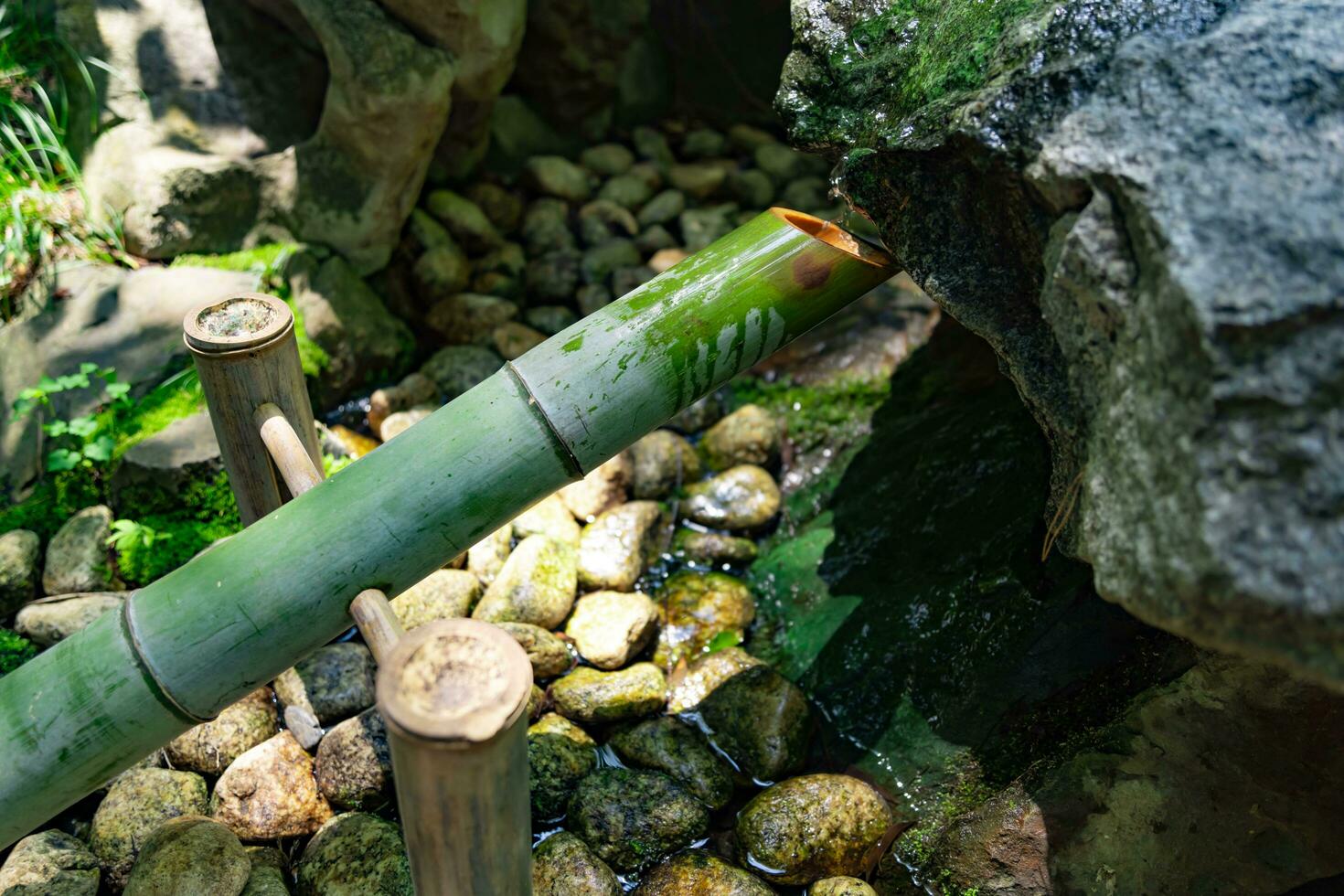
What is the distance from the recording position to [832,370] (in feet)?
13.0

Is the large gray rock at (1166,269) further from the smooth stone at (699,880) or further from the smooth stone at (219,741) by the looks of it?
the smooth stone at (219,741)

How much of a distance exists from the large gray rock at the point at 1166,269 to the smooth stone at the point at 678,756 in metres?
1.29

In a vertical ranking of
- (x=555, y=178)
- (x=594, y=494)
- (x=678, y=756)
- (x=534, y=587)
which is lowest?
(x=678, y=756)

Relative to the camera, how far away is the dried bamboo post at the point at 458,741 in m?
1.45

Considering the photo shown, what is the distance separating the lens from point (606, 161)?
16.3 ft

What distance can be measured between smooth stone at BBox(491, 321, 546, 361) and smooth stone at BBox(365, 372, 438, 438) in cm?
33

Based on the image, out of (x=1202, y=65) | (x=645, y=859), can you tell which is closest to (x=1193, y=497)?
(x=1202, y=65)

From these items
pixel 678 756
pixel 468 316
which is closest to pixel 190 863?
pixel 678 756

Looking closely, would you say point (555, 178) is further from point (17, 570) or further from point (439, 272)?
point (17, 570)

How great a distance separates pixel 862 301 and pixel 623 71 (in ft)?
6.69

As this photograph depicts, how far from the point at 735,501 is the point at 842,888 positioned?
1504 mm

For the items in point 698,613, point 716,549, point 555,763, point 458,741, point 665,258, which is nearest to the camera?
point 458,741

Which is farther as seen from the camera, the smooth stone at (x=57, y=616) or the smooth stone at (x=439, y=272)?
the smooth stone at (x=439, y=272)

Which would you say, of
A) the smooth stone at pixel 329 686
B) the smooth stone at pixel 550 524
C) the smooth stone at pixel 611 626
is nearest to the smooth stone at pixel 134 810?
the smooth stone at pixel 329 686
